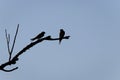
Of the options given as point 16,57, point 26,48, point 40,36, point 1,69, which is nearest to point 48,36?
point 40,36

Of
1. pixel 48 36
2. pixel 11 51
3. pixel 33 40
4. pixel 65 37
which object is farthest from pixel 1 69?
pixel 65 37

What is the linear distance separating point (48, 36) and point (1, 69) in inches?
61.0

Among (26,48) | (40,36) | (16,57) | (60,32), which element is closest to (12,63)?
(16,57)

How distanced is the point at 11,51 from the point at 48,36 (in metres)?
1.19

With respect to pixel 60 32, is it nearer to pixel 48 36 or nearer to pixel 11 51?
pixel 48 36

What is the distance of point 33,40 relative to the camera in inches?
206

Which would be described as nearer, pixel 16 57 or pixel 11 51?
pixel 16 57

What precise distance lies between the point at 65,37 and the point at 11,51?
1.63 metres

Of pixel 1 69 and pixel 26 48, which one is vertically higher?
pixel 26 48

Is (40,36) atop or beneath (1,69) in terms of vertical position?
atop

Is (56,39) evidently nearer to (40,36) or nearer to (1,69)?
(40,36)

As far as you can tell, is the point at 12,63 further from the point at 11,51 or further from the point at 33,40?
the point at 33,40

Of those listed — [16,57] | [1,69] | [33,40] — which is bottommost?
[1,69]

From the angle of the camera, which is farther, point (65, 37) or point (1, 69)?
point (65, 37)
